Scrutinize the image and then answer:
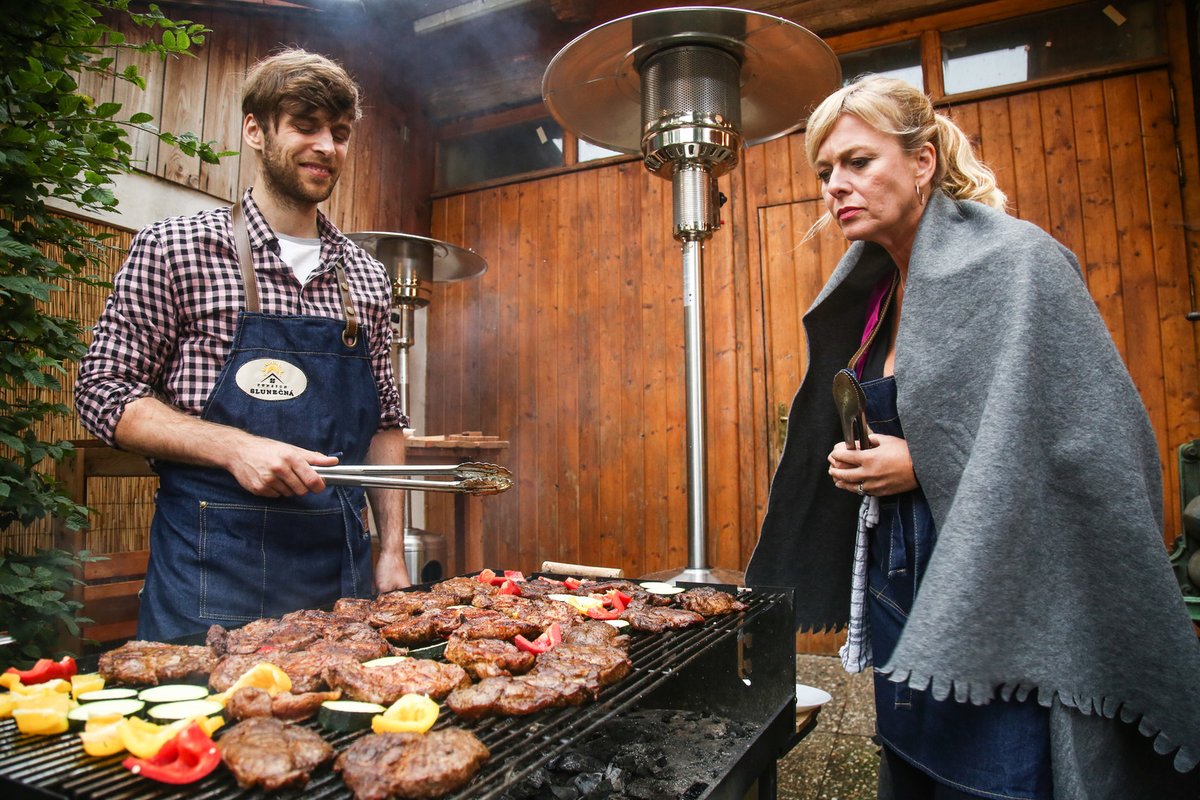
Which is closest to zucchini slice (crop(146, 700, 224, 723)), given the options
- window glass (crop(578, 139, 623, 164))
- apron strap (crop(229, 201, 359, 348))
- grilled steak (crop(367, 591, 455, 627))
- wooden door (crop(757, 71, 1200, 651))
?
grilled steak (crop(367, 591, 455, 627))

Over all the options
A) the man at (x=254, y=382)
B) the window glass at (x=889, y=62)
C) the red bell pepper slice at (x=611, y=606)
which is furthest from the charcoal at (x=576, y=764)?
the window glass at (x=889, y=62)

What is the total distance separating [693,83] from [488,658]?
246 centimetres

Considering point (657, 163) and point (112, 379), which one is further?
point (657, 163)

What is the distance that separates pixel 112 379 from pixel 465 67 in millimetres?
4951

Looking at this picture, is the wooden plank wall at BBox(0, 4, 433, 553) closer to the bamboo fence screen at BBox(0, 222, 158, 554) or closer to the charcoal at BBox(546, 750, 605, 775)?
the bamboo fence screen at BBox(0, 222, 158, 554)

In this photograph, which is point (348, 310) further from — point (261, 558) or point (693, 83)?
point (693, 83)

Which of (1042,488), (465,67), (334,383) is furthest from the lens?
(465,67)

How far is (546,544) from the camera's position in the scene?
18.5ft

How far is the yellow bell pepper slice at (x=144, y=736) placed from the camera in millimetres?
976

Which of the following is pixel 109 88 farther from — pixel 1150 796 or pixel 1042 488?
pixel 1150 796

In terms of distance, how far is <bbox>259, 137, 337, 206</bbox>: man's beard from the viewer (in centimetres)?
212

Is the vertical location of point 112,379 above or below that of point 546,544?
above

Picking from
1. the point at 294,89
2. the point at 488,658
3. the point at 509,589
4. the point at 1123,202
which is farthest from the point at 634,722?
the point at 1123,202

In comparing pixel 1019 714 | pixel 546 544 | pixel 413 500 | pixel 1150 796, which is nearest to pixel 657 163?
pixel 1019 714
